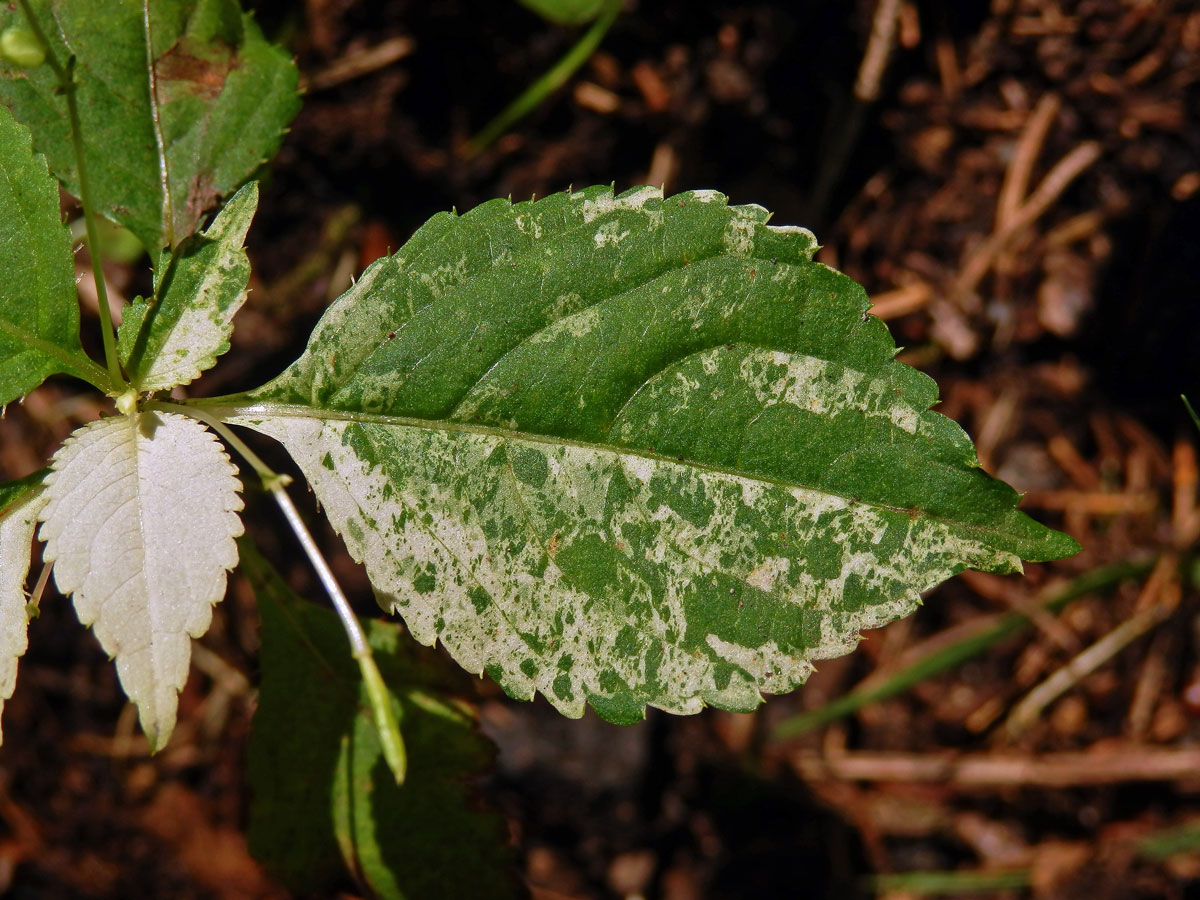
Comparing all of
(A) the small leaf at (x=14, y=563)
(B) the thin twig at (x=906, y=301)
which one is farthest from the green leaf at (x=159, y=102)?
(B) the thin twig at (x=906, y=301)

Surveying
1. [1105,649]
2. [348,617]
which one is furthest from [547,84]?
[1105,649]

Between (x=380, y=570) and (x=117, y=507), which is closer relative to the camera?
(x=117, y=507)

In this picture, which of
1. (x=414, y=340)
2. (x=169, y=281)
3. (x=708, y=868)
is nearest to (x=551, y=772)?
(x=708, y=868)

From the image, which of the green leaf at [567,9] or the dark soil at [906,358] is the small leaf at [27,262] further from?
the green leaf at [567,9]

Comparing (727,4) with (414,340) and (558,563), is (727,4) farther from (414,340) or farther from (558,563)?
(558,563)

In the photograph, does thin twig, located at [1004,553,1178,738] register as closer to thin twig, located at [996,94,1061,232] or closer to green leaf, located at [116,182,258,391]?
thin twig, located at [996,94,1061,232]

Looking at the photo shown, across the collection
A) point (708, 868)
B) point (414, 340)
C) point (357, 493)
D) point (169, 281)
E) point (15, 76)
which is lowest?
point (708, 868)

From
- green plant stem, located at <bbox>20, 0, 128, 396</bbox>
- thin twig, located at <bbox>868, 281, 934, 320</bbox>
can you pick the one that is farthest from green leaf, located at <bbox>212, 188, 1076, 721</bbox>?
thin twig, located at <bbox>868, 281, 934, 320</bbox>
